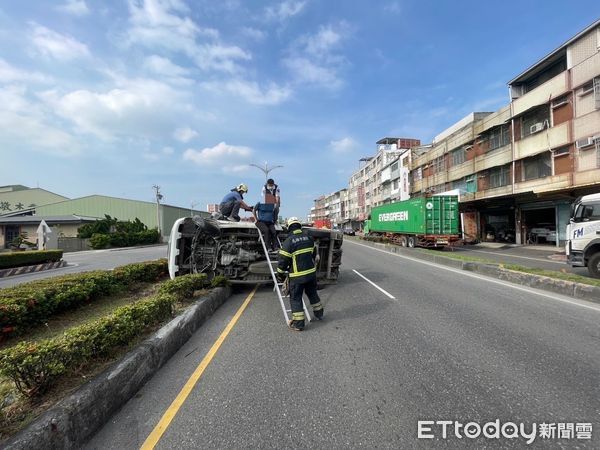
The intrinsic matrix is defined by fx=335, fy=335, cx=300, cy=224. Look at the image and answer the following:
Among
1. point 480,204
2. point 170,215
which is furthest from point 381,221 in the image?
point 170,215

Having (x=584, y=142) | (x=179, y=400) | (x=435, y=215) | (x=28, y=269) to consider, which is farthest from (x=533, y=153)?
(x=28, y=269)

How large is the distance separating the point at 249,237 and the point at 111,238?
111 ft

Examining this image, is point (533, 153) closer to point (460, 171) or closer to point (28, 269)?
point (460, 171)

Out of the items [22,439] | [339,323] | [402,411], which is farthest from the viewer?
[339,323]

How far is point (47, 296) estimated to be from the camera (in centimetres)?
546

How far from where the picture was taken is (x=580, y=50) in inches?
798

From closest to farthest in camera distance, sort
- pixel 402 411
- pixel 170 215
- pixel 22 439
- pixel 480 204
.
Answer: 1. pixel 22 439
2. pixel 402 411
3. pixel 480 204
4. pixel 170 215

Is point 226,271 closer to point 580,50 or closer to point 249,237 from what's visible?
point 249,237

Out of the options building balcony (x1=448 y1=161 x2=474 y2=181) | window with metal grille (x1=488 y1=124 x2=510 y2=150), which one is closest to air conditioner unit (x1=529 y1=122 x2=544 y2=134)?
window with metal grille (x1=488 y1=124 x2=510 y2=150)

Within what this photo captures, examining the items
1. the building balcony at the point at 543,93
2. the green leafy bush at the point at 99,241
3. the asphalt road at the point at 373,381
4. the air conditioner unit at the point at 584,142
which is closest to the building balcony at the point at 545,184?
the air conditioner unit at the point at 584,142

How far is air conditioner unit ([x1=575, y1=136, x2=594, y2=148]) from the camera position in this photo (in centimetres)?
1910

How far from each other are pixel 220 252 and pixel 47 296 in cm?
336

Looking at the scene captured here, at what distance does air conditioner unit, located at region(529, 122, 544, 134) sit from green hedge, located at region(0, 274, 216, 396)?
26.9 metres

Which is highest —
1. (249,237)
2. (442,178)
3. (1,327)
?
(442,178)
